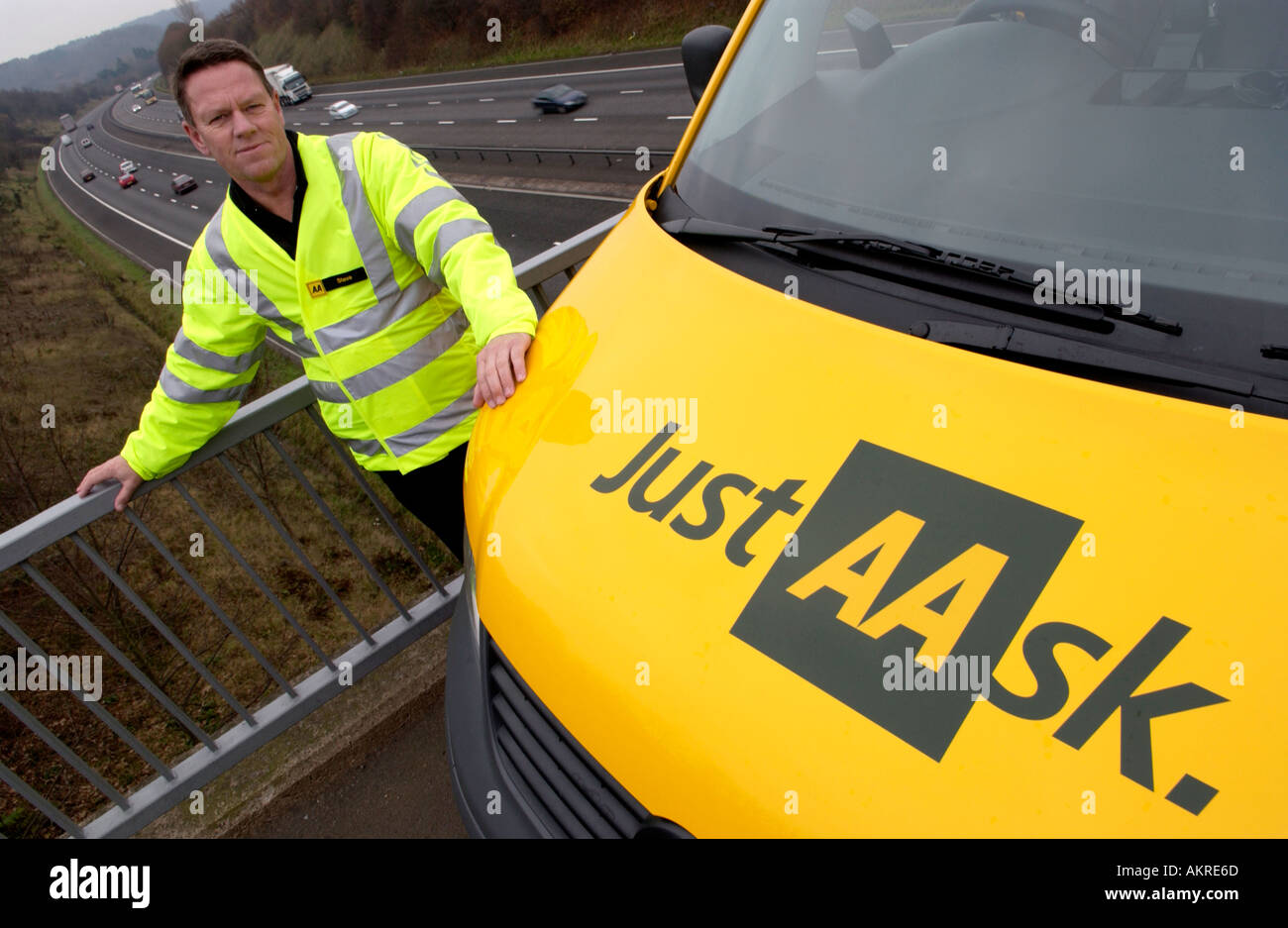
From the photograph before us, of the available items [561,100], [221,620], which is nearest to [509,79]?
[561,100]

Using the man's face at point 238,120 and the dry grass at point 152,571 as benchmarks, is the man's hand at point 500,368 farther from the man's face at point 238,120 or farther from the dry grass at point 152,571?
the dry grass at point 152,571

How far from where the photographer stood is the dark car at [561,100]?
931 inches

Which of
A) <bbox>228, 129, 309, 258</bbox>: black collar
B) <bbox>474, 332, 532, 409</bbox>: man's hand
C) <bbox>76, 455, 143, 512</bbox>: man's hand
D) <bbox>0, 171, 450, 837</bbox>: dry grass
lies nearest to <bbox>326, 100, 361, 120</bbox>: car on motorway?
<bbox>0, 171, 450, 837</bbox>: dry grass

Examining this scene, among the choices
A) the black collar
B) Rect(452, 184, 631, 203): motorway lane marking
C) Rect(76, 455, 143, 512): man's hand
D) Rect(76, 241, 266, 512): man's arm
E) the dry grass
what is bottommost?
the dry grass

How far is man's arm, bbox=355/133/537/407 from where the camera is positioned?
1941mm

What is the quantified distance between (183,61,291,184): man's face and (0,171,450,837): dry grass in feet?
6.17

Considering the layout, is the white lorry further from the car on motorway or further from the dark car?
the dark car

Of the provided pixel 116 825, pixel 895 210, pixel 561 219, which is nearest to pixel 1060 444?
pixel 895 210

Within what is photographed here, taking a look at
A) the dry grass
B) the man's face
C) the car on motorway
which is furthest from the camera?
the car on motorway

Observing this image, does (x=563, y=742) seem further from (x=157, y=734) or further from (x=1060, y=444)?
(x=157, y=734)

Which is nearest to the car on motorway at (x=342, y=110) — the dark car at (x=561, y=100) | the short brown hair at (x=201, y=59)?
the dark car at (x=561, y=100)

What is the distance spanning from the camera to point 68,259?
103 ft

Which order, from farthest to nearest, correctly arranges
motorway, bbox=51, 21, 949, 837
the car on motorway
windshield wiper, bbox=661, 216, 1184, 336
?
the car on motorway, motorway, bbox=51, 21, 949, 837, windshield wiper, bbox=661, 216, 1184, 336

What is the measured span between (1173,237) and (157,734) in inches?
271
